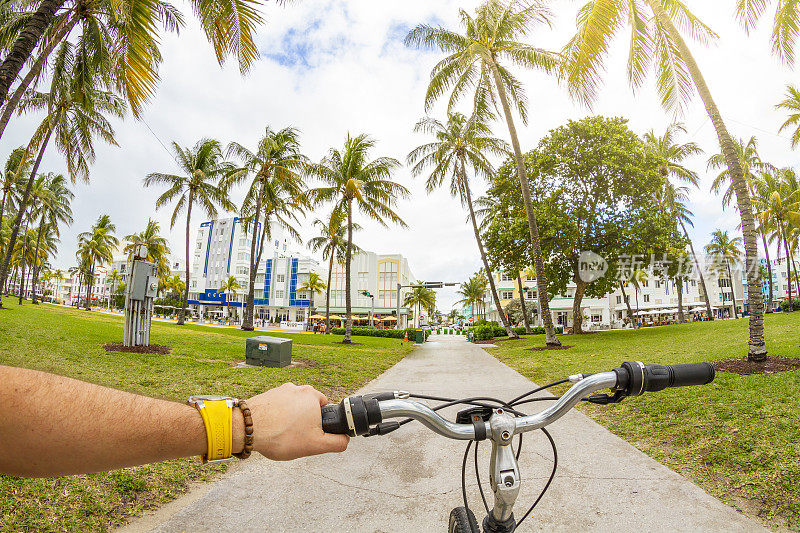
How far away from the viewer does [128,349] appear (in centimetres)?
948

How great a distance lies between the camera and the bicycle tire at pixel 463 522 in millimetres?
1328

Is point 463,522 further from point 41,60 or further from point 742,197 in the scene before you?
point 41,60

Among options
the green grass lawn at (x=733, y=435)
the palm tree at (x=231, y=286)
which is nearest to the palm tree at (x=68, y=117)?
the green grass lawn at (x=733, y=435)

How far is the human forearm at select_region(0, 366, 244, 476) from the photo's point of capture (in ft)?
2.83

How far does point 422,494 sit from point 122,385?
240 cm

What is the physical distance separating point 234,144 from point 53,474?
83.9 ft

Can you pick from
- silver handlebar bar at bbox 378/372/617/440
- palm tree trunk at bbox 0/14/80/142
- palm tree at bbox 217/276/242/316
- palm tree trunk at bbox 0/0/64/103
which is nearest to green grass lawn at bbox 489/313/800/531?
silver handlebar bar at bbox 378/372/617/440

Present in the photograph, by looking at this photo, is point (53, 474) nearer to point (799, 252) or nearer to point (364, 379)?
point (364, 379)

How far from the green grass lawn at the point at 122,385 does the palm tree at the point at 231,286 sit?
191 feet

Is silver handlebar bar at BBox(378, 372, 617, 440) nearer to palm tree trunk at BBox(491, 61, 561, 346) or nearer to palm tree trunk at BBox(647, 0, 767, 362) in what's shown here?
palm tree trunk at BBox(647, 0, 767, 362)

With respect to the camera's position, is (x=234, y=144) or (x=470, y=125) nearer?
(x=470, y=125)

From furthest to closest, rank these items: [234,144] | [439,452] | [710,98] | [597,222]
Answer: [234,144]
[597,222]
[710,98]
[439,452]

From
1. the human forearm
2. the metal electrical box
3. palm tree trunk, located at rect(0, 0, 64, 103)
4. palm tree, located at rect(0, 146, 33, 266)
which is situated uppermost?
palm tree, located at rect(0, 146, 33, 266)

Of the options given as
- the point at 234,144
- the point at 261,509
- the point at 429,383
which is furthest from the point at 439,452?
the point at 234,144
